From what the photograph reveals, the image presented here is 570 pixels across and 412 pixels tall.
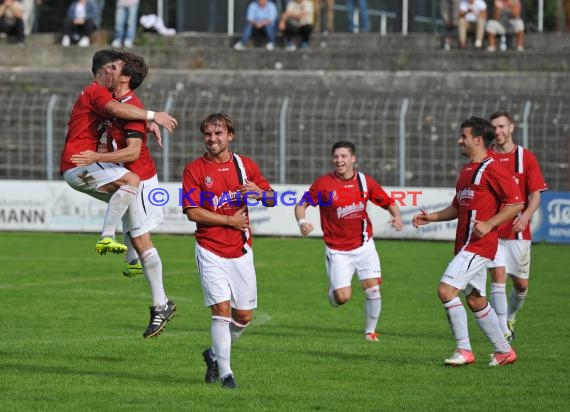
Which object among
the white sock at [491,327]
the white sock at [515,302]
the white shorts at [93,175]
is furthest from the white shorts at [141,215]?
the white sock at [515,302]

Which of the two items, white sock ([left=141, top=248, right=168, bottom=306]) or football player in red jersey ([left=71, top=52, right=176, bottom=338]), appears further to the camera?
white sock ([left=141, top=248, right=168, bottom=306])

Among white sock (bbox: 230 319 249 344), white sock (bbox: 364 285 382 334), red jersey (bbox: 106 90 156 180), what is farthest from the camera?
white sock (bbox: 364 285 382 334)

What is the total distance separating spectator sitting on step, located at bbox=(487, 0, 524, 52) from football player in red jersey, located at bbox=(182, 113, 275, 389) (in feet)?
70.0

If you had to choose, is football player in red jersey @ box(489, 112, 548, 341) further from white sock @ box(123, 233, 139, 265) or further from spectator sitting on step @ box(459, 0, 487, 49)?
spectator sitting on step @ box(459, 0, 487, 49)

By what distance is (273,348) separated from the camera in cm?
1338

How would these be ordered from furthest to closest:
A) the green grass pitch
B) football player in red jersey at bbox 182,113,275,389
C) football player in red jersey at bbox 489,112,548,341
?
1. football player in red jersey at bbox 489,112,548,341
2. football player in red jersey at bbox 182,113,275,389
3. the green grass pitch

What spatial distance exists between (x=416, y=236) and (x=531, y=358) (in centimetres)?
1469

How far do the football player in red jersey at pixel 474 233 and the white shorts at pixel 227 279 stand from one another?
6.80ft

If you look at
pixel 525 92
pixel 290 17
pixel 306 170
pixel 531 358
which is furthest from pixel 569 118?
pixel 531 358

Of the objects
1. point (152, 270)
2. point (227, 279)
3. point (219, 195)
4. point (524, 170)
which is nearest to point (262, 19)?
point (524, 170)

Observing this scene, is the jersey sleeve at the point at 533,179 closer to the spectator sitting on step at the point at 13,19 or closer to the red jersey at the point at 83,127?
the red jersey at the point at 83,127

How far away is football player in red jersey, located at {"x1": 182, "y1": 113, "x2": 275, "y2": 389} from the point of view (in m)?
10.4

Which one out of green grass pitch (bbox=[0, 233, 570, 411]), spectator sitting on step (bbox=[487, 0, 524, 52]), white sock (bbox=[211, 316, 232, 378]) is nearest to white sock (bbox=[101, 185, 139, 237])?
green grass pitch (bbox=[0, 233, 570, 411])

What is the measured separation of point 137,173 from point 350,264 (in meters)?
3.45
